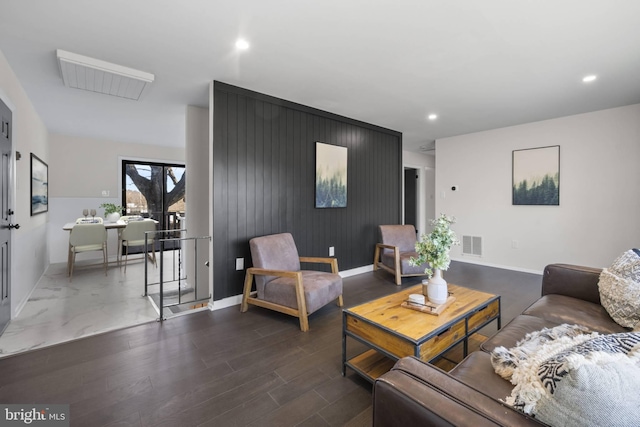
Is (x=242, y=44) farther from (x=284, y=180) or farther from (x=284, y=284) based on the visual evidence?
(x=284, y=284)

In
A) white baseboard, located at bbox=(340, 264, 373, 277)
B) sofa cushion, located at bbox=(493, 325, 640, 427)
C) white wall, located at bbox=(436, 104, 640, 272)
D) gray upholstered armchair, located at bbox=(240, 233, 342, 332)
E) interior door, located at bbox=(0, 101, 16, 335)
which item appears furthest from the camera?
white baseboard, located at bbox=(340, 264, 373, 277)

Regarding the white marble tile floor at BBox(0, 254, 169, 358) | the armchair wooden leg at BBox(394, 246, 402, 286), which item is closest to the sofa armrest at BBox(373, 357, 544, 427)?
the white marble tile floor at BBox(0, 254, 169, 358)

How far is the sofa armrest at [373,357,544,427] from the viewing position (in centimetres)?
76

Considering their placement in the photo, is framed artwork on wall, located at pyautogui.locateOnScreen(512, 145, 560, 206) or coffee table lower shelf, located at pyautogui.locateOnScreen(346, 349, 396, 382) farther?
framed artwork on wall, located at pyautogui.locateOnScreen(512, 145, 560, 206)

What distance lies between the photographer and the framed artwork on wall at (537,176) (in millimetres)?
4441

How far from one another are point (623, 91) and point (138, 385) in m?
5.66

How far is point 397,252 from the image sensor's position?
160 inches

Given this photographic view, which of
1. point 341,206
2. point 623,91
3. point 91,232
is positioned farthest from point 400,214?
point 91,232

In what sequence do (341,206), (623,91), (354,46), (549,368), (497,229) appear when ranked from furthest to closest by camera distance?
1. (497,229)
2. (341,206)
3. (623,91)
4. (354,46)
5. (549,368)

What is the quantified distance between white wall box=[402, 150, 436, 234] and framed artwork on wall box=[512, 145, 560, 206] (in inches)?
97.8

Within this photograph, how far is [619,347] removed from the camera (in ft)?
2.75

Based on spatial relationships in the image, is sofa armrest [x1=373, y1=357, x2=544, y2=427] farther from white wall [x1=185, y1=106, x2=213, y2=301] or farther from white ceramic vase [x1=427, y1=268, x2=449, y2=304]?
white wall [x1=185, y1=106, x2=213, y2=301]

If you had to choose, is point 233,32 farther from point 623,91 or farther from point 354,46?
point 623,91

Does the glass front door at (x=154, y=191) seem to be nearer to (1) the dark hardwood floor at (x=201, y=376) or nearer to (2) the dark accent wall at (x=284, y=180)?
(2) the dark accent wall at (x=284, y=180)
